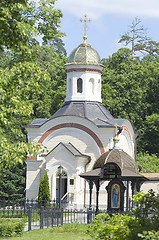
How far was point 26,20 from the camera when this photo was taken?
562 inches

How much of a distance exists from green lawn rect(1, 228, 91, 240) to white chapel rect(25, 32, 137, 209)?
1257cm

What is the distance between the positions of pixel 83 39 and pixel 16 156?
26.0m

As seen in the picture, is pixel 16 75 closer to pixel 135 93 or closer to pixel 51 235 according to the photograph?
pixel 51 235

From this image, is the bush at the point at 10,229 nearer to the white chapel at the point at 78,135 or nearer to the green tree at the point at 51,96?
the white chapel at the point at 78,135

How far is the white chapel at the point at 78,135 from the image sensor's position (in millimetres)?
33531

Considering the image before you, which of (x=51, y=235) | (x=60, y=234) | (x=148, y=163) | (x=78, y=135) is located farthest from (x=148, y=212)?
(x=148, y=163)

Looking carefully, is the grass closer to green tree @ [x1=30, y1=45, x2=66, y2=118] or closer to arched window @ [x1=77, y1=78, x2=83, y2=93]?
arched window @ [x1=77, y1=78, x2=83, y2=93]

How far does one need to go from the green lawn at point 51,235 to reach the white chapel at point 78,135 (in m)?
12.6

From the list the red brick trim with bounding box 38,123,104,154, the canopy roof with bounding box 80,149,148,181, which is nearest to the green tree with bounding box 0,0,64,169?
the canopy roof with bounding box 80,149,148,181

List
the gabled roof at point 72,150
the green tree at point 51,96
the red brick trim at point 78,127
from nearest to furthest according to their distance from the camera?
the gabled roof at point 72,150 → the red brick trim at point 78,127 → the green tree at point 51,96

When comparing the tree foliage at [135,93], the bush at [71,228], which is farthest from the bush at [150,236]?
the tree foliage at [135,93]

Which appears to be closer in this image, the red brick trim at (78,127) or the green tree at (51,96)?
the red brick trim at (78,127)

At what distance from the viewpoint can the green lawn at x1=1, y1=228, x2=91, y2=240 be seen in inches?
688

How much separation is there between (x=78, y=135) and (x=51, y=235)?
16.8 m
